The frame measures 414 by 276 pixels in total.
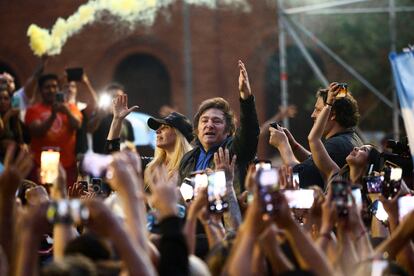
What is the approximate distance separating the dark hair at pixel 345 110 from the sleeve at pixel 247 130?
0.73 metres

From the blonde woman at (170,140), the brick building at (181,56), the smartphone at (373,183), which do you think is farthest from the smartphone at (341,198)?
the brick building at (181,56)

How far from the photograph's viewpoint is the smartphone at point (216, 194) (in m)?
6.59

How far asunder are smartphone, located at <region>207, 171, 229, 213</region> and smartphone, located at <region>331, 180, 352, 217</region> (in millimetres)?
872

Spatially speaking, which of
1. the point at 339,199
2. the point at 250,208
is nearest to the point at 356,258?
the point at 339,199

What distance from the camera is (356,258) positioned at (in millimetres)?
5957

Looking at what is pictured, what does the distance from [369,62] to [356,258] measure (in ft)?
51.4

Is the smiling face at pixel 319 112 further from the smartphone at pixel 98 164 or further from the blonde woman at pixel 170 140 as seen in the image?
the smartphone at pixel 98 164

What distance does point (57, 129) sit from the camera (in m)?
13.0

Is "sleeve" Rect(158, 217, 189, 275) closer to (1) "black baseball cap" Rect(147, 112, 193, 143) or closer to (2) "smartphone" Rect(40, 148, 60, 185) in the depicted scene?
(2) "smartphone" Rect(40, 148, 60, 185)

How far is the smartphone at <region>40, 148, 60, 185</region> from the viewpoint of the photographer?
8414mm

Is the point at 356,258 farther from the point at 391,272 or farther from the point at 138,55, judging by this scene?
the point at 138,55

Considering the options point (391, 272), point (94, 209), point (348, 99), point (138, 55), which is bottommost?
point (391, 272)

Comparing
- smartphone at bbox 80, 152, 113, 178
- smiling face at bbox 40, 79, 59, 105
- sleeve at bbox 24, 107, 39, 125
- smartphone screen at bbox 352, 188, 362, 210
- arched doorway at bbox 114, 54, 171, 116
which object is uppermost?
arched doorway at bbox 114, 54, 171, 116

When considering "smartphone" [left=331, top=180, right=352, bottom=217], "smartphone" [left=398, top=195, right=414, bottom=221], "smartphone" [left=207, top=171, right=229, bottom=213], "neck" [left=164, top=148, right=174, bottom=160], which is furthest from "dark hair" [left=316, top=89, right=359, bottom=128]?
"smartphone" [left=331, top=180, right=352, bottom=217]
